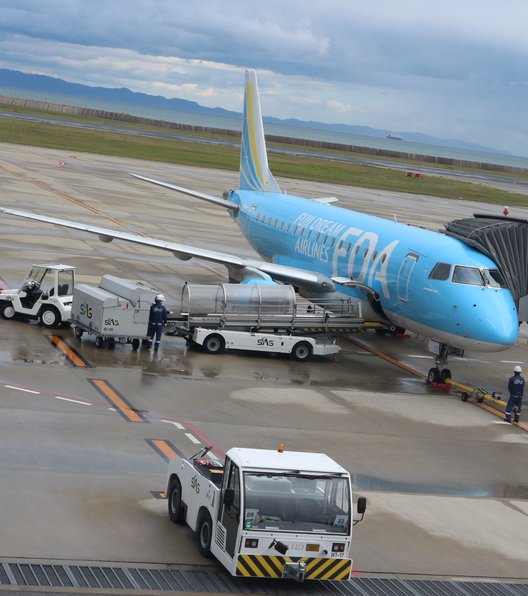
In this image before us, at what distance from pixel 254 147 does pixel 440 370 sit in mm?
20235

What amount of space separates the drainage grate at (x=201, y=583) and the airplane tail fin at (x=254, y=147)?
107 ft

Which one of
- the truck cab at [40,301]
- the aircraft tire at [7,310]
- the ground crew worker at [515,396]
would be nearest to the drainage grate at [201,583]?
the ground crew worker at [515,396]

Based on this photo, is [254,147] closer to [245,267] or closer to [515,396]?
[245,267]

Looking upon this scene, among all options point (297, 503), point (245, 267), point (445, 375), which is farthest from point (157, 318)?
point (297, 503)

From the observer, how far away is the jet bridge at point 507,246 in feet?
106

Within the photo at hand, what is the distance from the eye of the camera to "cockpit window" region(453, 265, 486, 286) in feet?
101

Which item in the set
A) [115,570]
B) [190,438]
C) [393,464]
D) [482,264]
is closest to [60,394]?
[190,438]

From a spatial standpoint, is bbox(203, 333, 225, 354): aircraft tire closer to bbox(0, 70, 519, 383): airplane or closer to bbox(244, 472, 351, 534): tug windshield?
bbox(0, 70, 519, 383): airplane

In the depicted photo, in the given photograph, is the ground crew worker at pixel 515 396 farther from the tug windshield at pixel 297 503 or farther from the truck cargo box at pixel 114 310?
the tug windshield at pixel 297 503

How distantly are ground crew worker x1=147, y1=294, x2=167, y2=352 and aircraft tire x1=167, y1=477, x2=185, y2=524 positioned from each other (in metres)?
13.3

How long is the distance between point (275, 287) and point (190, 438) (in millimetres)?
11641

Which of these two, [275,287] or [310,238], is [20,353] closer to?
[275,287]

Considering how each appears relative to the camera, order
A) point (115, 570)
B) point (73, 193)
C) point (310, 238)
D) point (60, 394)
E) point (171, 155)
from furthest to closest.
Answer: point (171, 155) < point (73, 193) < point (310, 238) < point (60, 394) < point (115, 570)

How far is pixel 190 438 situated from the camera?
23.3 metres
